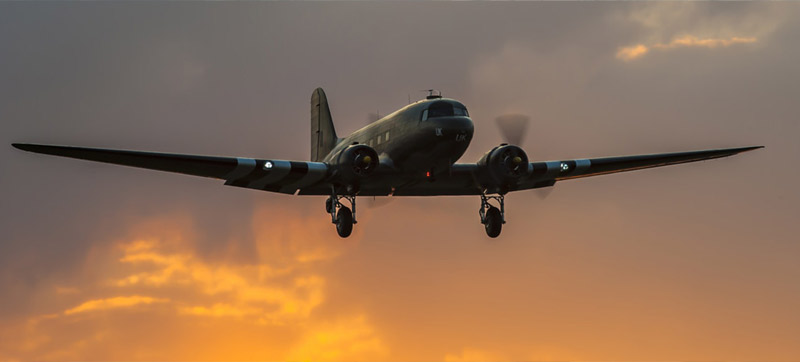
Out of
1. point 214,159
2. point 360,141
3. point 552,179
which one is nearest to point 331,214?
point 360,141

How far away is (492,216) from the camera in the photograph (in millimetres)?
38625

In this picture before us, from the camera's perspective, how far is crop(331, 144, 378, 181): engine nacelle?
35.4 meters

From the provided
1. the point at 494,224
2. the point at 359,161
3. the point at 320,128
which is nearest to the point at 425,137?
the point at 359,161

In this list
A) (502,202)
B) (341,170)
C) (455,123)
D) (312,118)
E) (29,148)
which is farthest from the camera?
(312,118)

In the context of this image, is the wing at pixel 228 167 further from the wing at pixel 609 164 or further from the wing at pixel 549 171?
the wing at pixel 609 164

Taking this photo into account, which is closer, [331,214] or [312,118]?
[331,214]

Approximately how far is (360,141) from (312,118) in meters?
13.4

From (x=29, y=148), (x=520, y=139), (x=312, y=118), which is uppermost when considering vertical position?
(x=312, y=118)

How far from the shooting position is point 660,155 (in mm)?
40469

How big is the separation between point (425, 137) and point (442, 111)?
1.12m

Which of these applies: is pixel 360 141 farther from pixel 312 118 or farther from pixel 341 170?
pixel 312 118

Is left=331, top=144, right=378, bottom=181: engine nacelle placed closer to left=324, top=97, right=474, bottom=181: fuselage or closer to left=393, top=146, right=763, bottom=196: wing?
left=324, top=97, right=474, bottom=181: fuselage

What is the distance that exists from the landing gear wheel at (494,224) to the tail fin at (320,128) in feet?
41.2

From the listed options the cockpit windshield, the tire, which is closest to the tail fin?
the tire
